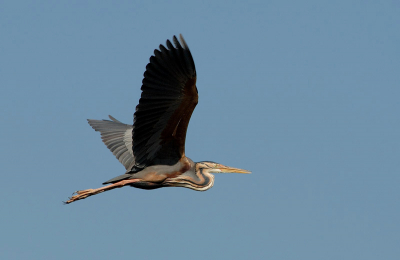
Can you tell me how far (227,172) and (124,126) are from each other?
3.08m

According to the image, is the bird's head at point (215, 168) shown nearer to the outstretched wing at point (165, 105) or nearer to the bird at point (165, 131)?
the bird at point (165, 131)

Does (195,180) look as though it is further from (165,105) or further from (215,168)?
(165,105)

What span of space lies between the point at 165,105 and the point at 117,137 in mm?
3605

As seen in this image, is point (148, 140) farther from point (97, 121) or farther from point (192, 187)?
point (97, 121)

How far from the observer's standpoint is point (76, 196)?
10922 millimetres

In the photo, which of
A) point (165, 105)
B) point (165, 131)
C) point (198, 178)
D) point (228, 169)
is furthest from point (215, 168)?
point (165, 105)

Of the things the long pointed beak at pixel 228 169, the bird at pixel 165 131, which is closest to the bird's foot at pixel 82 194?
the bird at pixel 165 131

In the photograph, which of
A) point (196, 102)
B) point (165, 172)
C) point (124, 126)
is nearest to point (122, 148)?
point (124, 126)

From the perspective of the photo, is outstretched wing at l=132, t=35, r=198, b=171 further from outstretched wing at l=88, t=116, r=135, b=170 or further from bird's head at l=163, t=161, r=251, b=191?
outstretched wing at l=88, t=116, r=135, b=170

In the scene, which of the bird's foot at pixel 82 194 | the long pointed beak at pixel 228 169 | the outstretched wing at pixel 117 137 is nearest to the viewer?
the bird's foot at pixel 82 194

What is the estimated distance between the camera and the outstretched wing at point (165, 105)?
968 cm

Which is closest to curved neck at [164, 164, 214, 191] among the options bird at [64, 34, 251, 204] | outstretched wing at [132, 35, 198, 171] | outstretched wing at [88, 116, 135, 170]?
bird at [64, 34, 251, 204]

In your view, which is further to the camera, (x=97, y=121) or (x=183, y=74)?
(x=97, y=121)

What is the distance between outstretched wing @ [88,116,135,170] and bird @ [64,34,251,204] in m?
0.18
